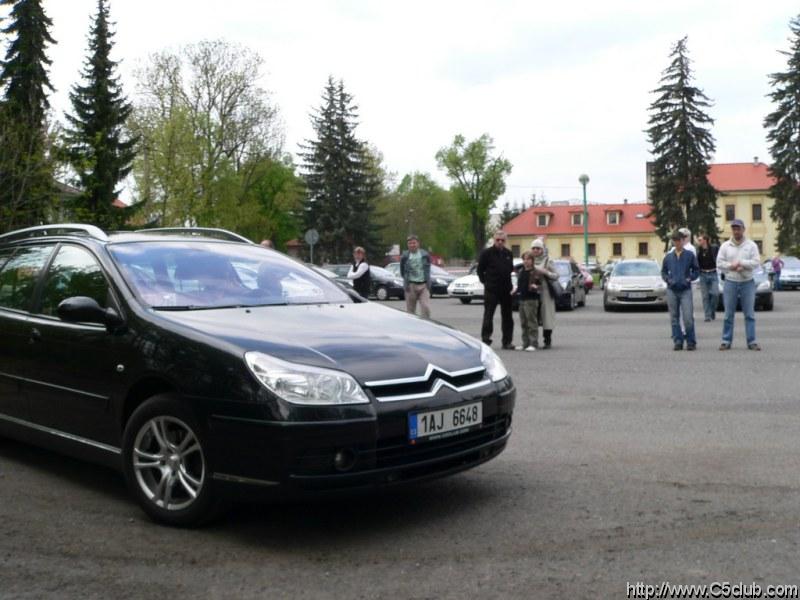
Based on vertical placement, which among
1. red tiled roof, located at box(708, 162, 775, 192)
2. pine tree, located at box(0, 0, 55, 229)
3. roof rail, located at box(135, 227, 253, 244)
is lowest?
roof rail, located at box(135, 227, 253, 244)

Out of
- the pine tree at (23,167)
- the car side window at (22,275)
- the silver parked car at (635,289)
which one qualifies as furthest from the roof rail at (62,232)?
the pine tree at (23,167)

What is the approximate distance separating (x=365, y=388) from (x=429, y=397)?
352 mm

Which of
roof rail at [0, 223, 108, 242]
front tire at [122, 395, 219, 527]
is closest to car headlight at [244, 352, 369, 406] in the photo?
front tire at [122, 395, 219, 527]

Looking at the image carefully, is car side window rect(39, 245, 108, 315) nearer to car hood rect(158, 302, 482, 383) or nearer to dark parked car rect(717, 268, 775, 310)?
car hood rect(158, 302, 482, 383)

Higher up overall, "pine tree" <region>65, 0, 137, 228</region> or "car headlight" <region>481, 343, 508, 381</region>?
"pine tree" <region>65, 0, 137, 228</region>

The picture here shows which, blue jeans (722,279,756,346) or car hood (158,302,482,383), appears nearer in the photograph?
car hood (158,302,482,383)

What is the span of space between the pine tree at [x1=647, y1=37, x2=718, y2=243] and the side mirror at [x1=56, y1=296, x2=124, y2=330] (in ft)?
199

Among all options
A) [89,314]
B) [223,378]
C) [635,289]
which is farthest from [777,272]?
[223,378]

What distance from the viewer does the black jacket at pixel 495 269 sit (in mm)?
14109

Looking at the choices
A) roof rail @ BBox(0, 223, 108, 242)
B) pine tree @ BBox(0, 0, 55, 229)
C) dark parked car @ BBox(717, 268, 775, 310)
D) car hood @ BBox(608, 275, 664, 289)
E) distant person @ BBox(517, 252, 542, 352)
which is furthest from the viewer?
pine tree @ BBox(0, 0, 55, 229)

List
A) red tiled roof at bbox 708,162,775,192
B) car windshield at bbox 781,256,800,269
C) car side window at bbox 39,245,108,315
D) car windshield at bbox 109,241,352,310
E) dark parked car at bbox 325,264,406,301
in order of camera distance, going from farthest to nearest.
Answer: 1. red tiled roof at bbox 708,162,775,192
2. car windshield at bbox 781,256,800,269
3. dark parked car at bbox 325,264,406,301
4. car side window at bbox 39,245,108,315
5. car windshield at bbox 109,241,352,310

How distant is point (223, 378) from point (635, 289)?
21251 mm

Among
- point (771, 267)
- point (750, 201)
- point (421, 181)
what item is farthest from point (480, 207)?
point (771, 267)

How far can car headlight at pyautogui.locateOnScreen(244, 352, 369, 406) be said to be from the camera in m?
4.39
